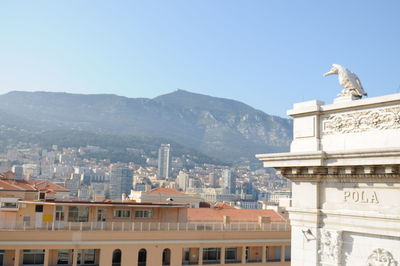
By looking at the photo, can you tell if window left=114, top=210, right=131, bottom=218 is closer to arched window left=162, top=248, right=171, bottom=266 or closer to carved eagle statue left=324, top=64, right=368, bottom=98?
arched window left=162, top=248, right=171, bottom=266

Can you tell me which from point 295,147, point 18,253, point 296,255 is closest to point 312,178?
point 295,147

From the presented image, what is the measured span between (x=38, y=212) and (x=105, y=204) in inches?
188

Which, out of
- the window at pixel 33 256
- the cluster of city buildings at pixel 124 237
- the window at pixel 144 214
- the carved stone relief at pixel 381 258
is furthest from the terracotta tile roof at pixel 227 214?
the carved stone relief at pixel 381 258

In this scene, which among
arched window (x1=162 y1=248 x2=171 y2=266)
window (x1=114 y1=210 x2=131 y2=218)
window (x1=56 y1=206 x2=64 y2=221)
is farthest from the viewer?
window (x1=114 y1=210 x2=131 y2=218)

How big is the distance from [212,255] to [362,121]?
26758 millimetres

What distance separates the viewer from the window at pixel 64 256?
34062 mm

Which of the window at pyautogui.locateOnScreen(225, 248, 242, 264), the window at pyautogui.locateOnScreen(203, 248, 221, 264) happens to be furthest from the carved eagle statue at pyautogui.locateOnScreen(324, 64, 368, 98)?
the window at pyautogui.locateOnScreen(225, 248, 242, 264)

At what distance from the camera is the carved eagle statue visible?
573 inches

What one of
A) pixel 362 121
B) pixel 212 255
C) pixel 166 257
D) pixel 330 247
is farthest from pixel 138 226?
pixel 362 121

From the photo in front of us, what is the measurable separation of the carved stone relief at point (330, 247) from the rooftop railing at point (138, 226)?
22.6 meters

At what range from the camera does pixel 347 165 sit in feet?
43.3

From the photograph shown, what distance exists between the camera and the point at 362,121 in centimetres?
1359

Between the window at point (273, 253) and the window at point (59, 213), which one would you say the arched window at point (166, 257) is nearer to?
the window at point (59, 213)

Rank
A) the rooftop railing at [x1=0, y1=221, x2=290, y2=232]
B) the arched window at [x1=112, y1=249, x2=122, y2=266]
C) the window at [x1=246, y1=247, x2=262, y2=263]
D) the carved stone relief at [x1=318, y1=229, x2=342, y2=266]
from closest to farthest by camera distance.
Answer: the carved stone relief at [x1=318, y1=229, x2=342, y2=266] < the rooftop railing at [x1=0, y1=221, x2=290, y2=232] < the arched window at [x1=112, y1=249, x2=122, y2=266] < the window at [x1=246, y1=247, x2=262, y2=263]
